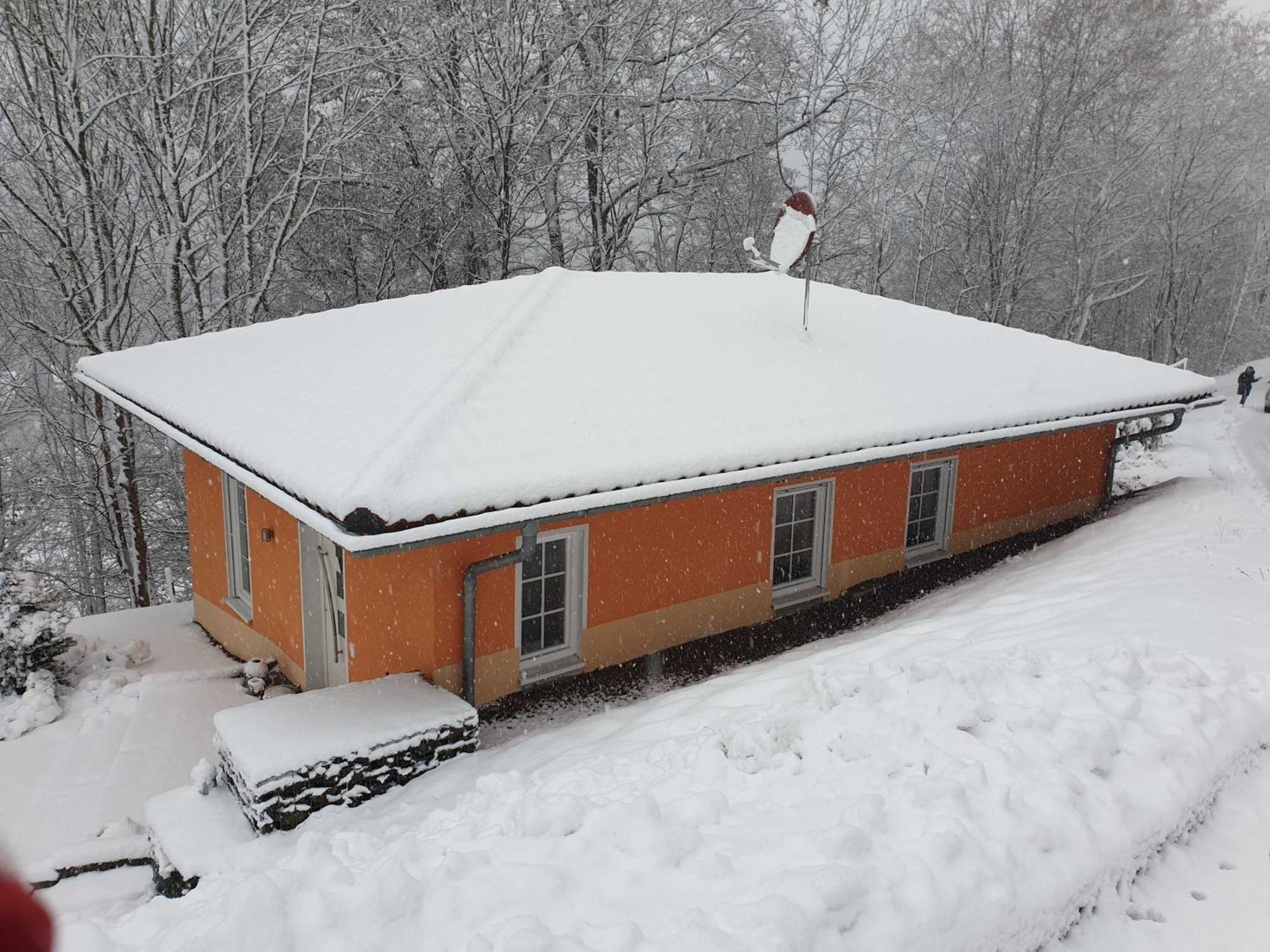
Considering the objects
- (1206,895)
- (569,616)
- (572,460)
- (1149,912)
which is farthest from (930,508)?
(1149,912)

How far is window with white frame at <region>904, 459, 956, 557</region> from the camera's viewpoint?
977cm

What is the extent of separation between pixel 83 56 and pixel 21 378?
781 cm

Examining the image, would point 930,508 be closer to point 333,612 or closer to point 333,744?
point 333,612

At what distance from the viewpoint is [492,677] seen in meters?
6.70

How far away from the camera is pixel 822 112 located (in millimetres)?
18547

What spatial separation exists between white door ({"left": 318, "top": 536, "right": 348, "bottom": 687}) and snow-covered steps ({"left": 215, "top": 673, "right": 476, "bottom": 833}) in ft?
2.72

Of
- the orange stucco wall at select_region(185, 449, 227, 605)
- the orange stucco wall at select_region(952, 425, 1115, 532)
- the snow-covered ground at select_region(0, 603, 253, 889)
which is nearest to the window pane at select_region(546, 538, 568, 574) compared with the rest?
the snow-covered ground at select_region(0, 603, 253, 889)

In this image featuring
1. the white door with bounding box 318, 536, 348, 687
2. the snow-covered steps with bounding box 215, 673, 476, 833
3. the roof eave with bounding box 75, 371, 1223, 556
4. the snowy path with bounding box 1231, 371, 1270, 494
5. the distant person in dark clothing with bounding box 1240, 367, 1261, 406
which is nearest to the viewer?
Answer: the roof eave with bounding box 75, 371, 1223, 556

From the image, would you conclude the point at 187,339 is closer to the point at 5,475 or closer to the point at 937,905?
the point at 937,905

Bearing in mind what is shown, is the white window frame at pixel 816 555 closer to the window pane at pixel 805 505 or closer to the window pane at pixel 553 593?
the window pane at pixel 805 505

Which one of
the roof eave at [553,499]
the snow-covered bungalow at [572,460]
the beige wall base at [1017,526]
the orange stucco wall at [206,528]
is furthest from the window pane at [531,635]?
the beige wall base at [1017,526]

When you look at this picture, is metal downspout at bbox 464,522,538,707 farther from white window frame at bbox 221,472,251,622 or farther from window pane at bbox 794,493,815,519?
window pane at bbox 794,493,815,519

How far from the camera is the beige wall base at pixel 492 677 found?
21.0ft

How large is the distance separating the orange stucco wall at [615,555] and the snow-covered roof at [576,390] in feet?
1.78
